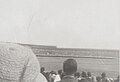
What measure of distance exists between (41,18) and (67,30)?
0.14 m

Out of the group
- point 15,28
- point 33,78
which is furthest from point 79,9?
point 33,78

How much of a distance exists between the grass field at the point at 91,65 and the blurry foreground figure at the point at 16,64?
121cm

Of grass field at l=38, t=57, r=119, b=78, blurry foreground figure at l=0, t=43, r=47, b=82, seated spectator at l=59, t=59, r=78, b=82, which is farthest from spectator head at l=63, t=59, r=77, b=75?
grass field at l=38, t=57, r=119, b=78

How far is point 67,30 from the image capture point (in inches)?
59.6

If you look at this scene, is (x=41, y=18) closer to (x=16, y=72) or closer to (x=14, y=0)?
(x=14, y=0)

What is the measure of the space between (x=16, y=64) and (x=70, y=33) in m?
1.30

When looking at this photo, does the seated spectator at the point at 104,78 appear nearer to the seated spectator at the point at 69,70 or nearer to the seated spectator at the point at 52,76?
the seated spectator at the point at 52,76

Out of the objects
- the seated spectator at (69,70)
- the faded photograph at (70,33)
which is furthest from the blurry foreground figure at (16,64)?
the faded photograph at (70,33)

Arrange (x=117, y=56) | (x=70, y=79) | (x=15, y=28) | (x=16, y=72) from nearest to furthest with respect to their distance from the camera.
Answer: (x=16, y=72), (x=70, y=79), (x=15, y=28), (x=117, y=56)

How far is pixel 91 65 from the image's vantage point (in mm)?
1560

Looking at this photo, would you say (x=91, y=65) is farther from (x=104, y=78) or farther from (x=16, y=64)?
(x=16, y=64)

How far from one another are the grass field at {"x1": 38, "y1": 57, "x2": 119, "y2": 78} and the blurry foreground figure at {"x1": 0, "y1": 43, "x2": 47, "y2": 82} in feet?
3.98

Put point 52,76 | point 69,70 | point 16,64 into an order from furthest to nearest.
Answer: point 52,76, point 69,70, point 16,64

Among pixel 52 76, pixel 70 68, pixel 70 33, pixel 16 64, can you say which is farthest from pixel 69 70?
pixel 70 33
